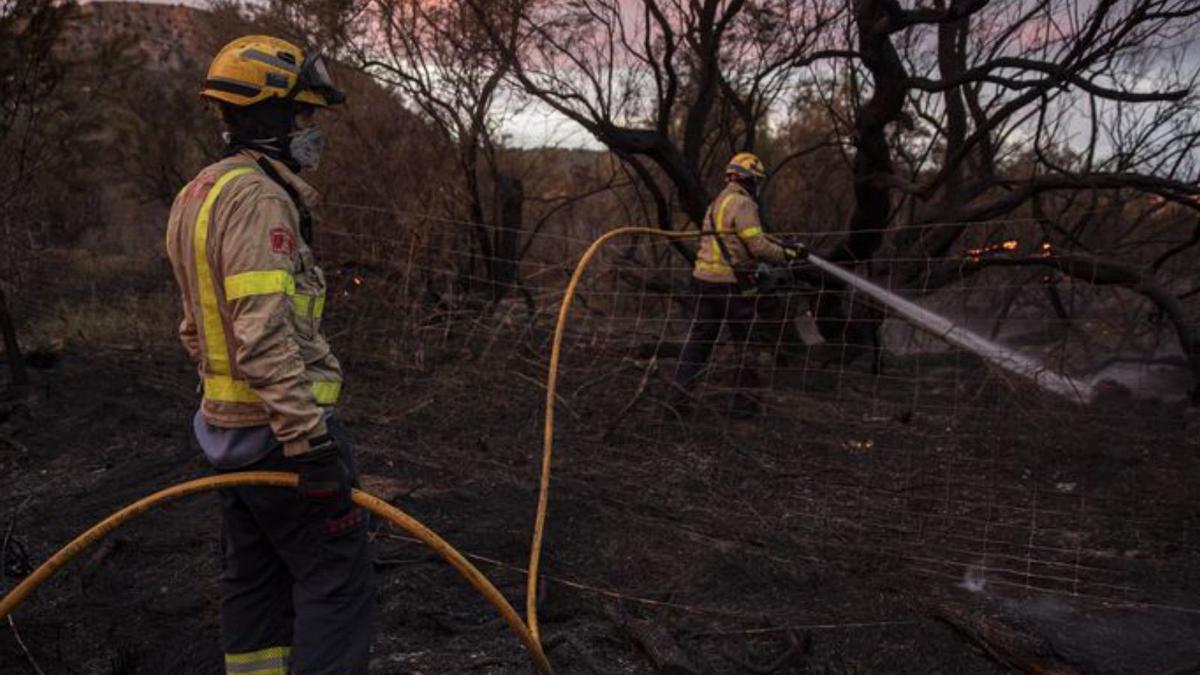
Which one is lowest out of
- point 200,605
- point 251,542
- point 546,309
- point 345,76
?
point 200,605

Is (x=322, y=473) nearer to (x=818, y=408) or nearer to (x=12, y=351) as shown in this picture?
(x=12, y=351)

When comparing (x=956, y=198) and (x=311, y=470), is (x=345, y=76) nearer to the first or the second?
(x=956, y=198)

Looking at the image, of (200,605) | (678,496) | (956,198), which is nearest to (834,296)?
(956,198)

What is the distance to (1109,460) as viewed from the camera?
600cm

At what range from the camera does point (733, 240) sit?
20.6ft

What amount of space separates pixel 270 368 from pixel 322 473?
0.30 m

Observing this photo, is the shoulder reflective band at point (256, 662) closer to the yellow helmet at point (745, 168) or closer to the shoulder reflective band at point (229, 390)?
the shoulder reflective band at point (229, 390)

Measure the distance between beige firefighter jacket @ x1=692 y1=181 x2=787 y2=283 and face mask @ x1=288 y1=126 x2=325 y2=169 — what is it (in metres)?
4.03

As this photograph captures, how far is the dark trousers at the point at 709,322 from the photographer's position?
6.46m

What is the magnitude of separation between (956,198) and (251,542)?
7.23m

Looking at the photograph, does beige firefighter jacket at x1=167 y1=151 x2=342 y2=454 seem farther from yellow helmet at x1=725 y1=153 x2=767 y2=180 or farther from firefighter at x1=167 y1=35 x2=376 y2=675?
yellow helmet at x1=725 y1=153 x2=767 y2=180

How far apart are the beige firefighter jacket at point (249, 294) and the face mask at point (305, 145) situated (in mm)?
77

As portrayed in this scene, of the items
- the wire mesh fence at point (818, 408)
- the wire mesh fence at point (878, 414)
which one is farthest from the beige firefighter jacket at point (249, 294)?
the wire mesh fence at point (878, 414)

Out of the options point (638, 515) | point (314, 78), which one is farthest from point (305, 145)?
point (638, 515)
